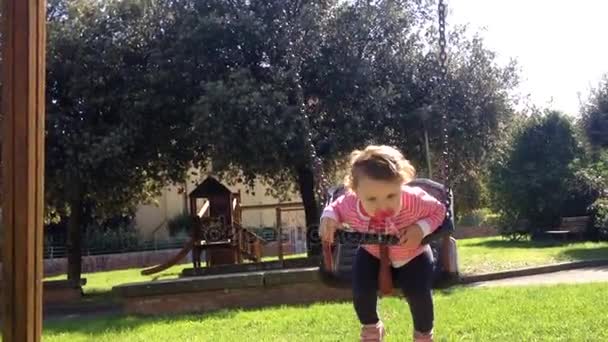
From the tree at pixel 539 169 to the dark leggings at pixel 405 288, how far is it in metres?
20.3

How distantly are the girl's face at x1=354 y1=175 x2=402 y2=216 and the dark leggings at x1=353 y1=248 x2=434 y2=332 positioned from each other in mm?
325

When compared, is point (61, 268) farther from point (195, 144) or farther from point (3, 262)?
point (3, 262)

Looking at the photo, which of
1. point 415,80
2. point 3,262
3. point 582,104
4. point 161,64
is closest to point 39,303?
point 3,262

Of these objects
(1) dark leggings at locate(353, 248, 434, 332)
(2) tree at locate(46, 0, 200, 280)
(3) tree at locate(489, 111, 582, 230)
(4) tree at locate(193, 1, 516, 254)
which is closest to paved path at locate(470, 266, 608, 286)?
(4) tree at locate(193, 1, 516, 254)

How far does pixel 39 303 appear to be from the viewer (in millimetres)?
3898

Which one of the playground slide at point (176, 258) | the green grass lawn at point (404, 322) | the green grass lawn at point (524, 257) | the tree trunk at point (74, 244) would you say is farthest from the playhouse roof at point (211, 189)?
the green grass lawn at point (404, 322)

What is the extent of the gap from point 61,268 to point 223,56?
1583cm

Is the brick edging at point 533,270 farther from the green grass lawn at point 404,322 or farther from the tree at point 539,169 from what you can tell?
the tree at point 539,169

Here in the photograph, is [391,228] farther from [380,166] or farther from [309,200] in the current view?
[309,200]

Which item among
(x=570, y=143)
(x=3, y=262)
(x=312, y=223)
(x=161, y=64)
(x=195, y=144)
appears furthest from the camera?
(x=570, y=143)

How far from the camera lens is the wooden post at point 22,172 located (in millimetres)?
3807

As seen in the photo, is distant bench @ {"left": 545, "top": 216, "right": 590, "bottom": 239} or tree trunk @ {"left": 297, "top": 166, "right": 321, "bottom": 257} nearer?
tree trunk @ {"left": 297, "top": 166, "right": 321, "bottom": 257}

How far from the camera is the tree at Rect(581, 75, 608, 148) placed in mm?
26156

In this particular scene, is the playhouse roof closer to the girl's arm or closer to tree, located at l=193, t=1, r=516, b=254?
tree, located at l=193, t=1, r=516, b=254
